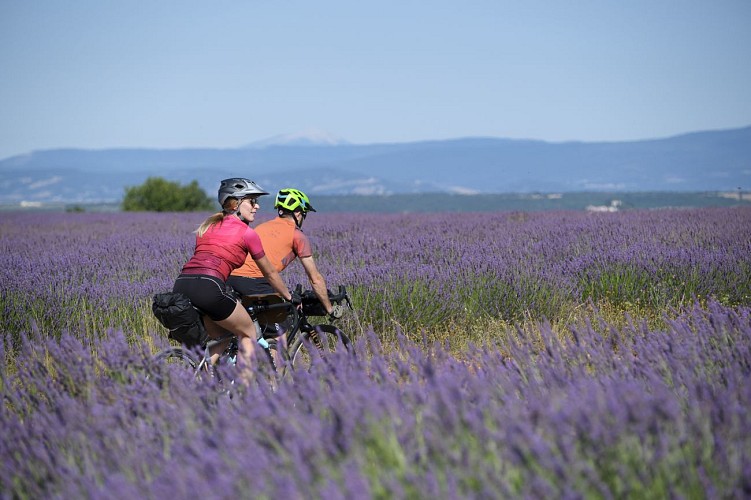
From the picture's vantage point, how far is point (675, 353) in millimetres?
2982

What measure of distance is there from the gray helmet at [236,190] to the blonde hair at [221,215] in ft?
0.08

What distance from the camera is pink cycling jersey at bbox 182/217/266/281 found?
401cm

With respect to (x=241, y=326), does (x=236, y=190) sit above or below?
above

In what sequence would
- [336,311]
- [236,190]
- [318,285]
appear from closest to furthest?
[236,190]
[318,285]
[336,311]

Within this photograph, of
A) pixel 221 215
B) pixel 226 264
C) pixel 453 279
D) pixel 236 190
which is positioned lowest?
pixel 453 279

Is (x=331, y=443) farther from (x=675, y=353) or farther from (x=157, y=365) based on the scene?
(x=675, y=353)

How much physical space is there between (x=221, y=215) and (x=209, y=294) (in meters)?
0.44

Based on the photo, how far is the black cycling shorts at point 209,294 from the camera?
3.96m

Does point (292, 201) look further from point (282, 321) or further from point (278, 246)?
point (282, 321)

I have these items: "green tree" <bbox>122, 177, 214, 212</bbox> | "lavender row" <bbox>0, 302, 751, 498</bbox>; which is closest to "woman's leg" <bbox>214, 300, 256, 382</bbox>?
"lavender row" <bbox>0, 302, 751, 498</bbox>

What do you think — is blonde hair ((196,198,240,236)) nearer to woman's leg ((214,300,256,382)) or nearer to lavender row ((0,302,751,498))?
woman's leg ((214,300,256,382))

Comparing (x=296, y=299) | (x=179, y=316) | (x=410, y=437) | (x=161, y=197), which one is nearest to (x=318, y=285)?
(x=296, y=299)

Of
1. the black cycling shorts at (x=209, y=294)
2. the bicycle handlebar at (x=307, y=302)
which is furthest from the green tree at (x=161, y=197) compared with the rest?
the black cycling shorts at (x=209, y=294)

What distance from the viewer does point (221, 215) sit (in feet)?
13.6
